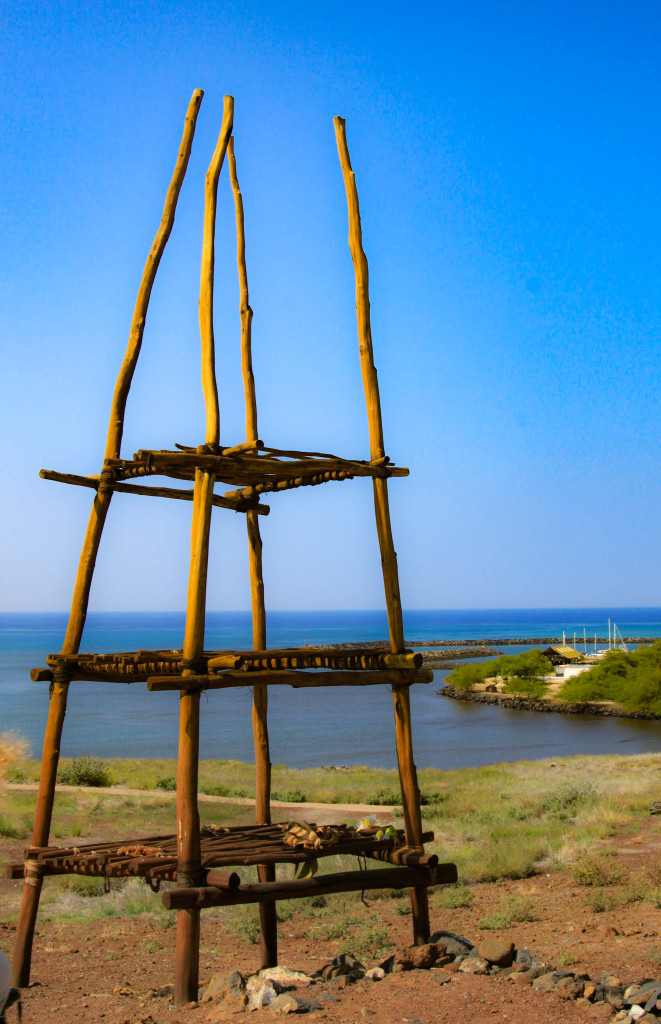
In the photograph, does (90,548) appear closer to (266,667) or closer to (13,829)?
(266,667)

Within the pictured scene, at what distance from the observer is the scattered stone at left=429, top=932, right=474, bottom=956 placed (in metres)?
5.99

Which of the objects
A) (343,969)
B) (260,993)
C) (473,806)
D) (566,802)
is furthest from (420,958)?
(473,806)

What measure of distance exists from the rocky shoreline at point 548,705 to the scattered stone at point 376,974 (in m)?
39.2

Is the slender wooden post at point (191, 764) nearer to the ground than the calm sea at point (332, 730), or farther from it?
farther from it

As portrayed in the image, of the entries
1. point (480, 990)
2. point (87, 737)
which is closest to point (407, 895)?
point (480, 990)

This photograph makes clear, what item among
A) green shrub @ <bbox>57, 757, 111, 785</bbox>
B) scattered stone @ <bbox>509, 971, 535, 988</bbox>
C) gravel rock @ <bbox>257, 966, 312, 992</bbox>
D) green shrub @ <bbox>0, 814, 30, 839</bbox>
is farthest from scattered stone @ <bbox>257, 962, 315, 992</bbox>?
green shrub @ <bbox>57, 757, 111, 785</bbox>

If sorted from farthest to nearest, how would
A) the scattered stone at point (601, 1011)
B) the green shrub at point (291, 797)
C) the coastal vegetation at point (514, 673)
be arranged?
the coastal vegetation at point (514, 673) → the green shrub at point (291, 797) → the scattered stone at point (601, 1011)

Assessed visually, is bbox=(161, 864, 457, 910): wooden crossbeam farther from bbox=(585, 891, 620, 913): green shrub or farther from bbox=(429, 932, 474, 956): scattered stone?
bbox=(585, 891, 620, 913): green shrub

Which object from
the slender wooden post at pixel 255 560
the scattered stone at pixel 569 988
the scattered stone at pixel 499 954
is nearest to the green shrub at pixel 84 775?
the slender wooden post at pixel 255 560

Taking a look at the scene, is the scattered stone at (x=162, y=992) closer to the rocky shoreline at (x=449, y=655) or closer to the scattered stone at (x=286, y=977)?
the scattered stone at (x=286, y=977)

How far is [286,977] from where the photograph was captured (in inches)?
221

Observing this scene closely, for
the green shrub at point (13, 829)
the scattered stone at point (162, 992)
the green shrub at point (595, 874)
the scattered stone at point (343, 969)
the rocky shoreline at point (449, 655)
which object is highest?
the scattered stone at point (343, 969)

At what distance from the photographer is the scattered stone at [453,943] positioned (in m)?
5.99

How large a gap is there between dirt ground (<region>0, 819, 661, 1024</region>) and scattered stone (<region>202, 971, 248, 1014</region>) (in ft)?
0.32
